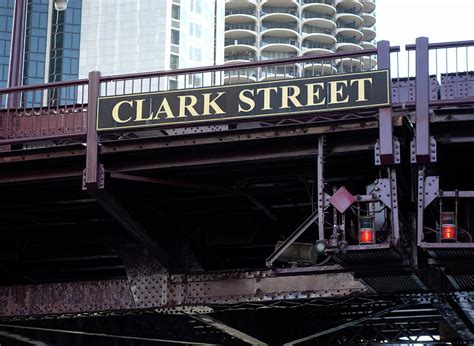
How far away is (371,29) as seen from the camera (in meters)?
178

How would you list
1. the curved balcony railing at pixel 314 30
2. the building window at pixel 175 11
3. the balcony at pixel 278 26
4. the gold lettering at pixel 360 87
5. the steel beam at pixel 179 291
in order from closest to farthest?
the gold lettering at pixel 360 87, the steel beam at pixel 179 291, the building window at pixel 175 11, the balcony at pixel 278 26, the curved balcony railing at pixel 314 30

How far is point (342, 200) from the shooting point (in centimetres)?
1819

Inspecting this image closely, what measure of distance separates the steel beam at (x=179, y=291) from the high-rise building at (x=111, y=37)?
84.7 metres

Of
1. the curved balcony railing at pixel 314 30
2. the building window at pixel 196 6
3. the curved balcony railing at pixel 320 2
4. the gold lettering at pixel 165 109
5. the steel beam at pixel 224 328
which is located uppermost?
the curved balcony railing at pixel 320 2

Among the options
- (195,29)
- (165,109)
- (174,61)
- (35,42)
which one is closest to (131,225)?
(165,109)

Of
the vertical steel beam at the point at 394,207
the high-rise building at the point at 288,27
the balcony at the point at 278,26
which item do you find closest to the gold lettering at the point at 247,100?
the vertical steel beam at the point at 394,207

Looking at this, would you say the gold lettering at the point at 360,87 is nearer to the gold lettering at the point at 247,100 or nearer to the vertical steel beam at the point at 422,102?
the vertical steel beam at the point at 422,102

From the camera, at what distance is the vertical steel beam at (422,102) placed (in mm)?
18203

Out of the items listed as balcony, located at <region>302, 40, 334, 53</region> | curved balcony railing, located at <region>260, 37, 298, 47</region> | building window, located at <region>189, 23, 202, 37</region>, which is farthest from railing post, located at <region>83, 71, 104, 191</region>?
balcony, located at <region>302, 40, 334, 53</region>

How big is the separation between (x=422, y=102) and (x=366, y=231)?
94.5 inches

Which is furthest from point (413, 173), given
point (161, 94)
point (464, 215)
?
point (161, 94)

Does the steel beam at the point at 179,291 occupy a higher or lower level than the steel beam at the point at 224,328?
higher

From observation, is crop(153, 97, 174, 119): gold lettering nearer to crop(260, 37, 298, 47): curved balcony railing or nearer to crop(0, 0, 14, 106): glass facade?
crop(0, 0, 14, 106): glass facade

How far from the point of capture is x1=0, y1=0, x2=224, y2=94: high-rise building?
115m
